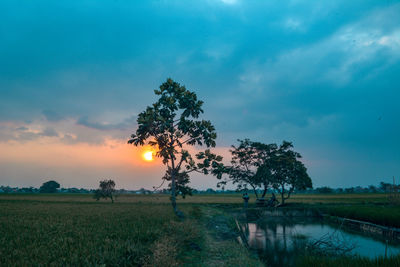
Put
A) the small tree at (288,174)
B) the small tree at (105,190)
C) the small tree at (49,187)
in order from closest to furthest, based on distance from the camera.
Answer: the small tree at (288,174) → the small tree at (105,190) → the small tree at (49,187)

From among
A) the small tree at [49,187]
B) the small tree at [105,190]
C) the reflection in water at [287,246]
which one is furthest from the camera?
the small tree at [49,187]

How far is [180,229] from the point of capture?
12516 millimetres

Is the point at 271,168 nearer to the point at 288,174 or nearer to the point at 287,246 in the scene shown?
the point at 288,174

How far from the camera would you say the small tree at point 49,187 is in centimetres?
12656

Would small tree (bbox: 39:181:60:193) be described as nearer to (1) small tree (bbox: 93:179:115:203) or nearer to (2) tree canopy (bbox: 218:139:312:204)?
(1) small tree (bbox: 93:179:115:203)

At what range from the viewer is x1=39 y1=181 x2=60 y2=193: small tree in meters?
127

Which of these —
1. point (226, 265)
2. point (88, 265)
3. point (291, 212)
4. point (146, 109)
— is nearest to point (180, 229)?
point (226, 265)

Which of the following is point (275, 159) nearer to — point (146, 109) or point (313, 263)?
point (146, 109)

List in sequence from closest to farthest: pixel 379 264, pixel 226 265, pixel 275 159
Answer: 1. pixel 379 264
2. pixel 226 265
3. pixel 275 159

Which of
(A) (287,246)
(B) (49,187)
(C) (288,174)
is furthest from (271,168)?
(B) (49,187)

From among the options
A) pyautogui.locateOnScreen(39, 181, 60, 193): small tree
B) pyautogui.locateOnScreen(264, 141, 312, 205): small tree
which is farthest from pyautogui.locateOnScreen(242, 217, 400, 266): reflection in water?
pyautogui.locateOnScreen(39, 181, 60, 193): small tree

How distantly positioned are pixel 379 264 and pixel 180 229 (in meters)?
8.83

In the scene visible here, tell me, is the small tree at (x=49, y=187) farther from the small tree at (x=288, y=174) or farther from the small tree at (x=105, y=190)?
the small tree at (x=288, y=174)

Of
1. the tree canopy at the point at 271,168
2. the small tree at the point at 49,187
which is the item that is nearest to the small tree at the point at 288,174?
the tree canopy at the point at 271,168
